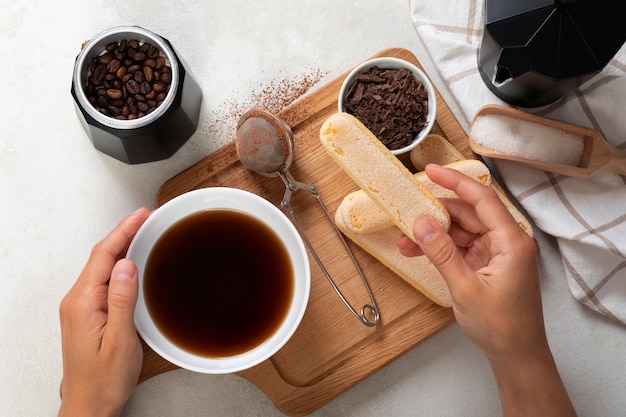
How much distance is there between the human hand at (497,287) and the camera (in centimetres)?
89

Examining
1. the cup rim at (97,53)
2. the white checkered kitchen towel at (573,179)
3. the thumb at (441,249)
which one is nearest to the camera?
the thumb at (441,249)

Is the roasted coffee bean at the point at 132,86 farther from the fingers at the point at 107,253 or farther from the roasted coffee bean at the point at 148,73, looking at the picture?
the fingers at the point at 107,253

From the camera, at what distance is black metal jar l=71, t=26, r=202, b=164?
3.26ft

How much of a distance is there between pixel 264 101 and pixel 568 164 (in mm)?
606

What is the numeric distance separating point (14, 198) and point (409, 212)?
80 cm

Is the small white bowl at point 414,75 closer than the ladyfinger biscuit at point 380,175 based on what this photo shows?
No

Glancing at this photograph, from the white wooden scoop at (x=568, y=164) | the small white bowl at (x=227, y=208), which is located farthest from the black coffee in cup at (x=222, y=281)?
the white wooden scoop at (x=568, y=164)

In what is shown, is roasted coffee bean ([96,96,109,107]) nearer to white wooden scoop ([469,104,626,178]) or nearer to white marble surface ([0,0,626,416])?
white marble surface ([0,0,626,416])

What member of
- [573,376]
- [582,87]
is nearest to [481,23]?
[582,87]

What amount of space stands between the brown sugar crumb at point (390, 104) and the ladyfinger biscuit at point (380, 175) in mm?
101

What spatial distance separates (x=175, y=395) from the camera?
46.0 inches

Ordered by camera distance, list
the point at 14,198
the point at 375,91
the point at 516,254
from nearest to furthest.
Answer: the point at 516,254, the point at 375,91, the point at 14,198

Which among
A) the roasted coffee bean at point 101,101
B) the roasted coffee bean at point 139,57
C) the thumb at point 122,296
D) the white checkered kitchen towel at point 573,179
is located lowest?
the white checkered kitchen towel at point 573,179

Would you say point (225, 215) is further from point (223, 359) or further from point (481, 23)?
point (481, 23)
